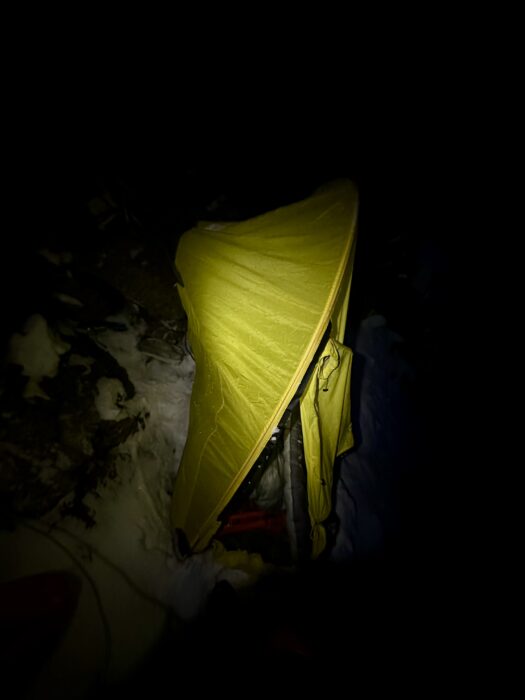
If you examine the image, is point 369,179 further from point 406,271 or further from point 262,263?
point 262,263

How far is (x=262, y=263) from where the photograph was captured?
1.89 meters

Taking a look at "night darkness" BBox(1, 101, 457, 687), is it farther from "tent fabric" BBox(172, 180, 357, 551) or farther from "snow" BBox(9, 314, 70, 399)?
"tent fabric" BBox(172, 180, 357, 551)

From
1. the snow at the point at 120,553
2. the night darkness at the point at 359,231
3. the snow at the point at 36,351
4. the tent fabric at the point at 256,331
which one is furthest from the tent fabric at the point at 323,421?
the snow at the point at 36,351

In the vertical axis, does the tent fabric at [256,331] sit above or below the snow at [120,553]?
above

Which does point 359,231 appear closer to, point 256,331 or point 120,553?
point 256,331

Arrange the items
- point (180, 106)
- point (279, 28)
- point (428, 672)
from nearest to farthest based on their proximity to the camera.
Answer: point (428, 672)
point (279, 28)
point (180, 106)

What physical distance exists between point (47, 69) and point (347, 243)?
4.42 meters

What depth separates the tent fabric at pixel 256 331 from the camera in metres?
1.54

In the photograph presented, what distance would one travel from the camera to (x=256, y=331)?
1690mm

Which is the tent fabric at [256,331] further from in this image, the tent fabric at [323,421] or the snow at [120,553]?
the snow at [120,553]

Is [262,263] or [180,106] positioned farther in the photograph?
[180,106]

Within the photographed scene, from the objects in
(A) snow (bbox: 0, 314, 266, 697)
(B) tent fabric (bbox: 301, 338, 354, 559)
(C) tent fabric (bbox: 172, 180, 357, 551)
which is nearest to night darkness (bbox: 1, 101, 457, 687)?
(A) snow (bbox: 0, 314, 266, 697)

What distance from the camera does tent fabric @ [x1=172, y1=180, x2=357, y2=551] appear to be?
60.8 inches

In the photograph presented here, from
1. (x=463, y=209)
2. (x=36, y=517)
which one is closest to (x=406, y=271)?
(x=463, y=209)
